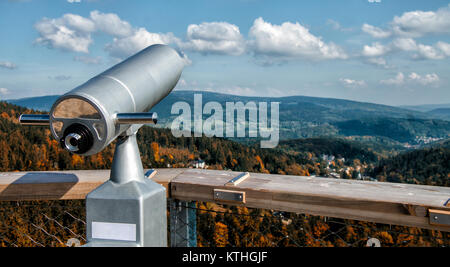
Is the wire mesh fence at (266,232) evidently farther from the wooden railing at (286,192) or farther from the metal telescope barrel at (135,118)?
the metal telescope barrel at (135,118)

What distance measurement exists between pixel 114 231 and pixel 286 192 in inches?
31.2

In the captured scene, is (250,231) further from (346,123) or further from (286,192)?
(346,123)

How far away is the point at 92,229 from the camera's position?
3.93ft

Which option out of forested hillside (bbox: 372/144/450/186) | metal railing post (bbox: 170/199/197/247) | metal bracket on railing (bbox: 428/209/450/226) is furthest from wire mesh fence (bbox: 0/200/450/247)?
forested hillside (bbox: 372/144/450/186)

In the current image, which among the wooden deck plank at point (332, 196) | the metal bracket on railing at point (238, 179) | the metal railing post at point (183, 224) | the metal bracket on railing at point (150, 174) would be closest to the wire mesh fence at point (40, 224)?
the metal bracket on railing at point (150, 174)

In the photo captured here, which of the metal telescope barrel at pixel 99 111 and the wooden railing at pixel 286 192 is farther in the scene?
the wooden railing at pixel 286 192

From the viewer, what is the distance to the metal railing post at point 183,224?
6.06ft

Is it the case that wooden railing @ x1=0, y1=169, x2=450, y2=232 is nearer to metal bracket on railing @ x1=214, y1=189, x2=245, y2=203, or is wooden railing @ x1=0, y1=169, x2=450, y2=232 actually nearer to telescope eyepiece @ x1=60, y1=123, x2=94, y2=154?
metal bracket on railing @ x1=214, y1=189, x2=245, y2=203

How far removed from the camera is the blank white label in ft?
3.83

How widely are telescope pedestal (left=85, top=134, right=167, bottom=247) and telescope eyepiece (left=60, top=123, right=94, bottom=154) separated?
9.0 inches
